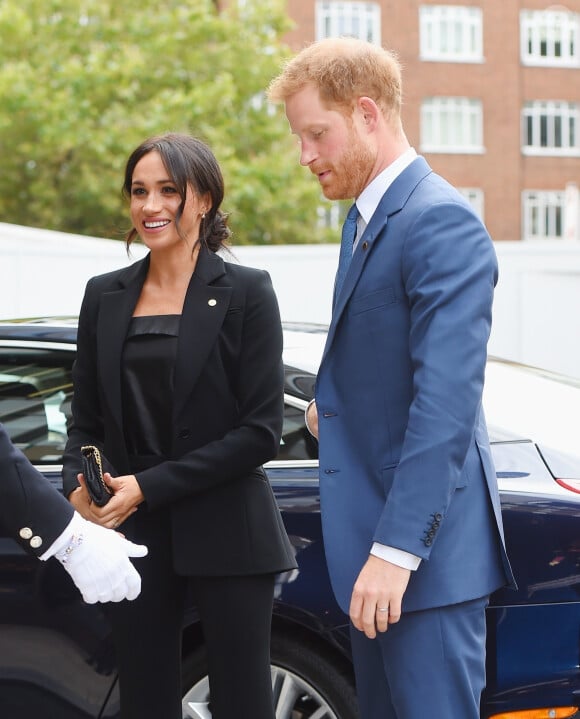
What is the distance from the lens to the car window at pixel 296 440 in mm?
3219

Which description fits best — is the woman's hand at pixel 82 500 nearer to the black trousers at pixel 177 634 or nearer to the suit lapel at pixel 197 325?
the black trousers at pixel 177 634

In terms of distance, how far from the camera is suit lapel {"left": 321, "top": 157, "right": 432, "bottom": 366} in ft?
7.07

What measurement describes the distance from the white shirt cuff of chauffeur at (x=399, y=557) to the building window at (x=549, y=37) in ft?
125

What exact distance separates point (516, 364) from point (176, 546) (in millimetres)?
1895

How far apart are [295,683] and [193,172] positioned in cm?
140

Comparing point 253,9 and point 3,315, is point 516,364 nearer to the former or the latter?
point 3,315

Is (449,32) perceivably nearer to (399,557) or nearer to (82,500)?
(82,500)

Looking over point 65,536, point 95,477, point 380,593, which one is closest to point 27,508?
point 65,536

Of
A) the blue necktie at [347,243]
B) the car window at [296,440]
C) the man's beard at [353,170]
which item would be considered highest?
the man's beard at [353,170]

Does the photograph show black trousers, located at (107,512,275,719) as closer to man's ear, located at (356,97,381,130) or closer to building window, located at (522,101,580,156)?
man's ear, located at (356,97,381,130)

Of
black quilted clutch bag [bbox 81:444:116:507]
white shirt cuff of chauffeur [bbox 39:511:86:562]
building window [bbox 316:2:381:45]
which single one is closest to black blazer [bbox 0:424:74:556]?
white shirt cuff of chauffeur [bbox 39:511:86:562]

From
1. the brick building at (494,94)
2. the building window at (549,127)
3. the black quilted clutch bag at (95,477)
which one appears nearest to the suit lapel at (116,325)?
the black quilted clutch bag at (95,477)

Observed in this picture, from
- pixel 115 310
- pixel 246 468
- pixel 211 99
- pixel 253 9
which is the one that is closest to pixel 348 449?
pixel 246 468

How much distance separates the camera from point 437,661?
2.09 metres
